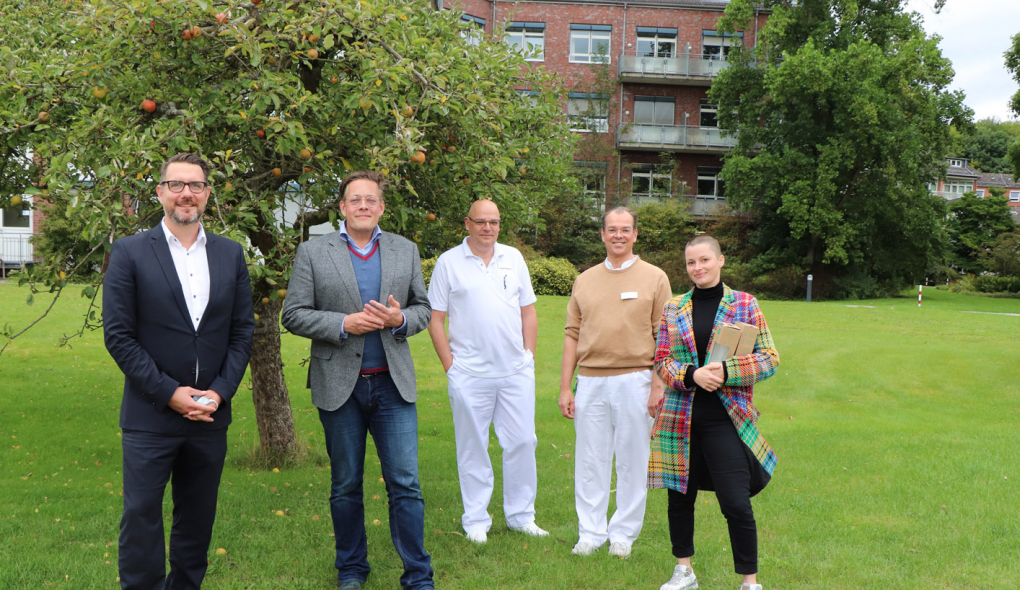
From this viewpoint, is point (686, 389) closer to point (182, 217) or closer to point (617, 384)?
point (617, 384)

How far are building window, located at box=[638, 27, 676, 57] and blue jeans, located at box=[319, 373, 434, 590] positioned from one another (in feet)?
116

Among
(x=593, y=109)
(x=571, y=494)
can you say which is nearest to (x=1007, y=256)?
(x=593, y=109)

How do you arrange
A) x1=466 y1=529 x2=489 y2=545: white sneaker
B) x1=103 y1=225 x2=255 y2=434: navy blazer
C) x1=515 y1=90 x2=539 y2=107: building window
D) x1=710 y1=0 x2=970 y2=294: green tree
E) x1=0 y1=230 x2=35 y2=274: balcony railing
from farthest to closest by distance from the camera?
x1=710 y1=0 x2=970 y2=294: green tree < x1=0 y1=230 x2=35 y2=274: balcony railing < x1=515 y1=90 x2=539 y2=107: building window < x1=466 y1=529 x2=489 y2=545: white sneaker < x1=103 y1=225 x2=255 y2=434: navy blazer

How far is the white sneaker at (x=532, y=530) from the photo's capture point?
17.8ft

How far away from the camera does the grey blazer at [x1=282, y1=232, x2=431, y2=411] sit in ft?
13.6

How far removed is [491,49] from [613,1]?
32195 mm

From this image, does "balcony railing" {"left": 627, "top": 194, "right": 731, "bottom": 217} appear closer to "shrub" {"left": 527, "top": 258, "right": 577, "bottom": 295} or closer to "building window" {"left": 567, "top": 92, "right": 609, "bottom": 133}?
"building window" {"left": 567, "top": 92, "right": 609, "bottom": 133}

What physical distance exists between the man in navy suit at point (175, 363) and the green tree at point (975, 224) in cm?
5209

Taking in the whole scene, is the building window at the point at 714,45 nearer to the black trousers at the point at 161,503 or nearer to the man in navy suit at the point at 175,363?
the man in navy suit at the point at 175,363

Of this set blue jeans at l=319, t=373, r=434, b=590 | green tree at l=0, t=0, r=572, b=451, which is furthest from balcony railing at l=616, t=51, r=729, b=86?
blue jeans at l=319, t=373, r=434, b=590

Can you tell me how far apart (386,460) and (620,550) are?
5.89 ft

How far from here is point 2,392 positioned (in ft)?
34.1

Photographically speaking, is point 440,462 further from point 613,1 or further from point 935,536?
point 613,1

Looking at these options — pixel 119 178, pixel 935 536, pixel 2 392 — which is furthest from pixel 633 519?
pixel 2 392
